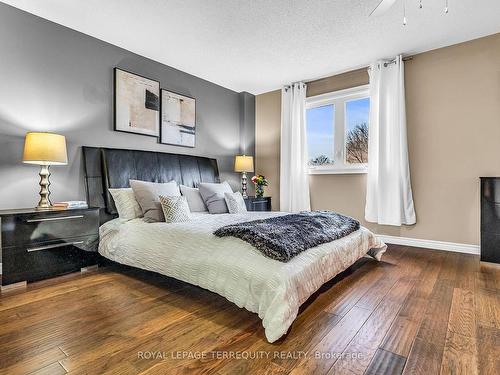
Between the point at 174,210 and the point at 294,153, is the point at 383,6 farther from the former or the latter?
the point at 294,153

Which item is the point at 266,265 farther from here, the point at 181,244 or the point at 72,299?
the point at 72,299

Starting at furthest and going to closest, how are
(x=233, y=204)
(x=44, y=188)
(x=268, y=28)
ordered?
(x=233, y=204)
(x=268, y=28)
(x=44, y=188)

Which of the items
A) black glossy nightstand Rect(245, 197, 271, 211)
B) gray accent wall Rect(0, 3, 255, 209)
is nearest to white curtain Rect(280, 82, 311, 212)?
black glossy nightstand Rect(245, 197, 271, 211)

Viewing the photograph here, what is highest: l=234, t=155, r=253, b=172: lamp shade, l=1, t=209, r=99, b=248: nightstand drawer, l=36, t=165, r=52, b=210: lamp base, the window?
the window

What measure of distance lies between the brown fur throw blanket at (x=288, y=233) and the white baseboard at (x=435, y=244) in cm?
173

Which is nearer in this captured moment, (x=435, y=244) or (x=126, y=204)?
(x=126, y=204)

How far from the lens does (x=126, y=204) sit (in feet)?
10.0

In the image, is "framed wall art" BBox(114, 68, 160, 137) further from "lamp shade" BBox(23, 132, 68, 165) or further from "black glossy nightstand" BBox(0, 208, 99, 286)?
"black glossy nightstand" BBox(0, 208, 99, 286)

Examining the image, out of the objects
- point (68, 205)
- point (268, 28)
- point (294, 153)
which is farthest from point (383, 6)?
point (68, 205)

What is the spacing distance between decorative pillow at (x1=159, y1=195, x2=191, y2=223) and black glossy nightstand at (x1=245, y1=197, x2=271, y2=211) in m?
1.65

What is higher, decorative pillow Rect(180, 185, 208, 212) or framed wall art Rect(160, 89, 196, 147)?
framed wall art Rect(160, 89, 196, 147)

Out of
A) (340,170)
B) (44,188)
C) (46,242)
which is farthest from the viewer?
(340,170)

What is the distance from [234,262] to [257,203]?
2.83 m

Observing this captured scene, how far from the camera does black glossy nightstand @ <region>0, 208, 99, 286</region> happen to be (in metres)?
2.34
